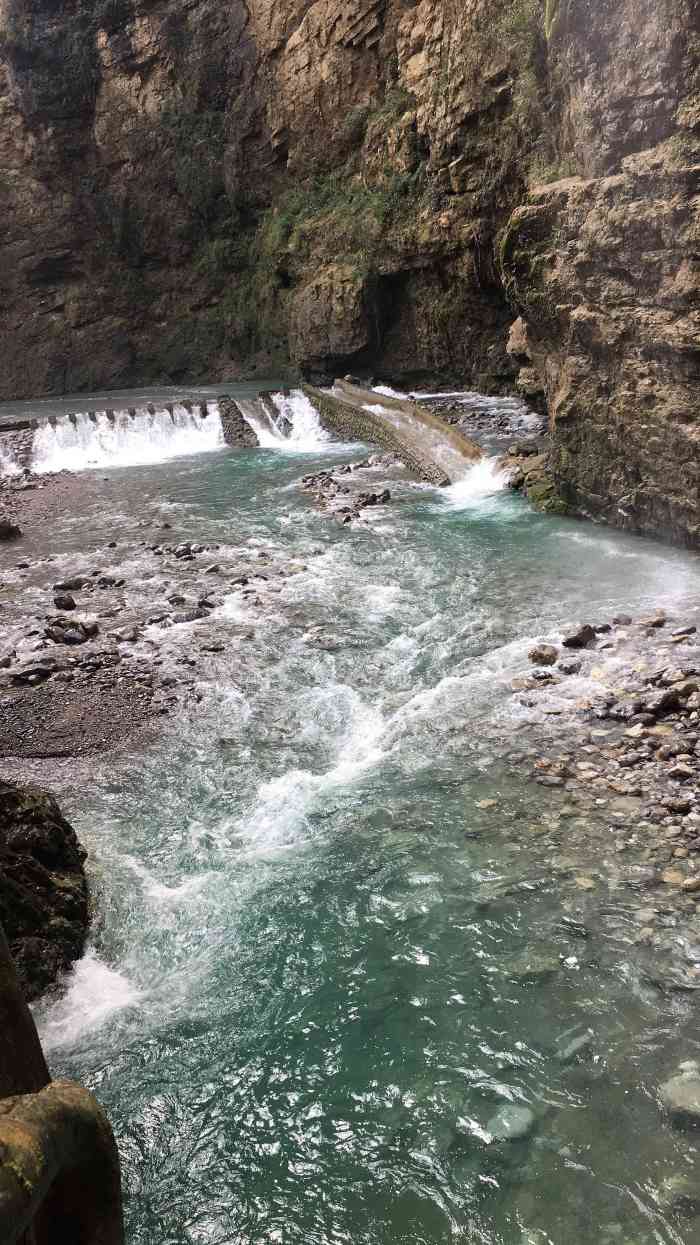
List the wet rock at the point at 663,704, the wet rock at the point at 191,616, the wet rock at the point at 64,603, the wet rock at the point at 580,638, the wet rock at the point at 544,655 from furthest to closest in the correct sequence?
the wet rock at the point at 64,603 < the wet rock at the point at 191,616 < the wet rock at the point at 580,638 < the wet rock at the point at 544,655 < the wet rock at the point at 663,704

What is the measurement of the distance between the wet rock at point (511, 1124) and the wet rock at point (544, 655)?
4.17 meters

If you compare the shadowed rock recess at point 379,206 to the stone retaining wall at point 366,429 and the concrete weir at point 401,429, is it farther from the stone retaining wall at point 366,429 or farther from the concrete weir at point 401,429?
the stone retaining wall at point 366,429

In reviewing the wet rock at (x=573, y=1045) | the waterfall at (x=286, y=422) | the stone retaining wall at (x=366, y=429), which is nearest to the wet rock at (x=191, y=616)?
the stone retaining wall at (x=366, y=429)

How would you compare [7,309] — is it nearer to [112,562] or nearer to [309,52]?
[309,52]

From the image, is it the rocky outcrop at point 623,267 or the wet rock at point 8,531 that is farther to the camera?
the wet rock at point 8,531

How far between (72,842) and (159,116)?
31.7 metres

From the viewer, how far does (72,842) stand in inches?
192

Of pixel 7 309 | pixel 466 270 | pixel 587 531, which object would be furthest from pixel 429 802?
pixel 7 309

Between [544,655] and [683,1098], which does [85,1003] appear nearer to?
[683,1098]

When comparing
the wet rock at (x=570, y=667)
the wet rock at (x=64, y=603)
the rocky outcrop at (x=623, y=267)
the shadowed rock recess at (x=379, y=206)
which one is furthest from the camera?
the wet rock at (x=64, y=603)

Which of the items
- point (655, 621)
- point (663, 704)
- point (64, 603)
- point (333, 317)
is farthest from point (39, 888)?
point (333, 317)

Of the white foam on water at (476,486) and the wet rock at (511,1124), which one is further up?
the white foam on water at (476,486)

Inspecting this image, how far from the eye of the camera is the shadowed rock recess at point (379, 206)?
888 cm

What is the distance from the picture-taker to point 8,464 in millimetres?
20031
